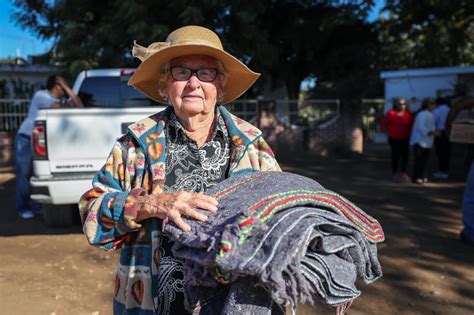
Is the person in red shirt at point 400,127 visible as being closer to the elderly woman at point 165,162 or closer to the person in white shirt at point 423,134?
the person in white shirt at point 423,134

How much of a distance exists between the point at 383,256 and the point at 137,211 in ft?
13.2

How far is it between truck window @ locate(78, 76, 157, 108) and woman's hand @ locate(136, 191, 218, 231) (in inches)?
210

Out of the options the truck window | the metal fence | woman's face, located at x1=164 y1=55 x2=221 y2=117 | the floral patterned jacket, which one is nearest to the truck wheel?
the truck window

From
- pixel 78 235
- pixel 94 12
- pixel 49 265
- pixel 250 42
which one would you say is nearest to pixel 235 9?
pixel 250 42

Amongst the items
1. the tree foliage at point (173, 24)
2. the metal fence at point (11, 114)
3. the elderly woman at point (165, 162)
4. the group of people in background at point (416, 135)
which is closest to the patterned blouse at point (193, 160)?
the elderly woman at point (165, 162)

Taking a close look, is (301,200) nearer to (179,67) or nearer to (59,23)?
(179,67)

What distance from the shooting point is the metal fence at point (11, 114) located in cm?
1394

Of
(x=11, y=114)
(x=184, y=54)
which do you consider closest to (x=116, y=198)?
(x=184, y=54)

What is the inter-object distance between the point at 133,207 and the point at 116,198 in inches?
3.1

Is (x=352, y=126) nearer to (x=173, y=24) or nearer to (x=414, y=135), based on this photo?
(x=414, y=135)

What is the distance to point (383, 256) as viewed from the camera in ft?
16.6

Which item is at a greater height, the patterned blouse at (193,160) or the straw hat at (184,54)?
the straw hat at (184,54)

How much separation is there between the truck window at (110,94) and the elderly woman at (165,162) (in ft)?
16.0

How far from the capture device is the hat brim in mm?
1810
